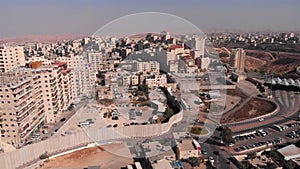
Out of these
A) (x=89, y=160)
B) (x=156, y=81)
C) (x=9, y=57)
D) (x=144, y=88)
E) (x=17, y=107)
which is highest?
(x=9, y=57)

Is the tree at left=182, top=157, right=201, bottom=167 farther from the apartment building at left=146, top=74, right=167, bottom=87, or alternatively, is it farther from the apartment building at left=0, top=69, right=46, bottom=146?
the apartment building at left=146, top=74, right=167, bottom=87

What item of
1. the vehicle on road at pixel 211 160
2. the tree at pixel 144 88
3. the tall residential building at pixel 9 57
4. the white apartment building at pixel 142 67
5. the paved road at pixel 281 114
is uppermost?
the tall residential building at pixel 9 57

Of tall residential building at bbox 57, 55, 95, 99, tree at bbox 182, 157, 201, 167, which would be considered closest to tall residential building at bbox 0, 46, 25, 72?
tall residential building at bbox 57, 55, 95, 99

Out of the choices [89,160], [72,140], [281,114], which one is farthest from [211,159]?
[281,114]

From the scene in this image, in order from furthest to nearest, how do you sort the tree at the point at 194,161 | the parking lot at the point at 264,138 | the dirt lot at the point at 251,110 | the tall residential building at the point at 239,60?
the tall residential building at the point at 239,60, the dirt lot at the point at 251,110, the parking lot at the point at 264,138, the tree at the point at 194,161

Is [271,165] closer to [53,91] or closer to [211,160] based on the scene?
[211,160]

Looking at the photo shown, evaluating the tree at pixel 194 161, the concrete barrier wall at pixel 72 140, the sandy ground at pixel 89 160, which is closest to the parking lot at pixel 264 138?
the tree at pixel 194 161

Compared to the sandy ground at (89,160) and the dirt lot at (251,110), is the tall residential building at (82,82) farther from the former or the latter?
the dirt lot at (251,110)

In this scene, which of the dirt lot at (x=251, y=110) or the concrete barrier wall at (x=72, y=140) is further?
the dirt lot at (x=251, y=110)
